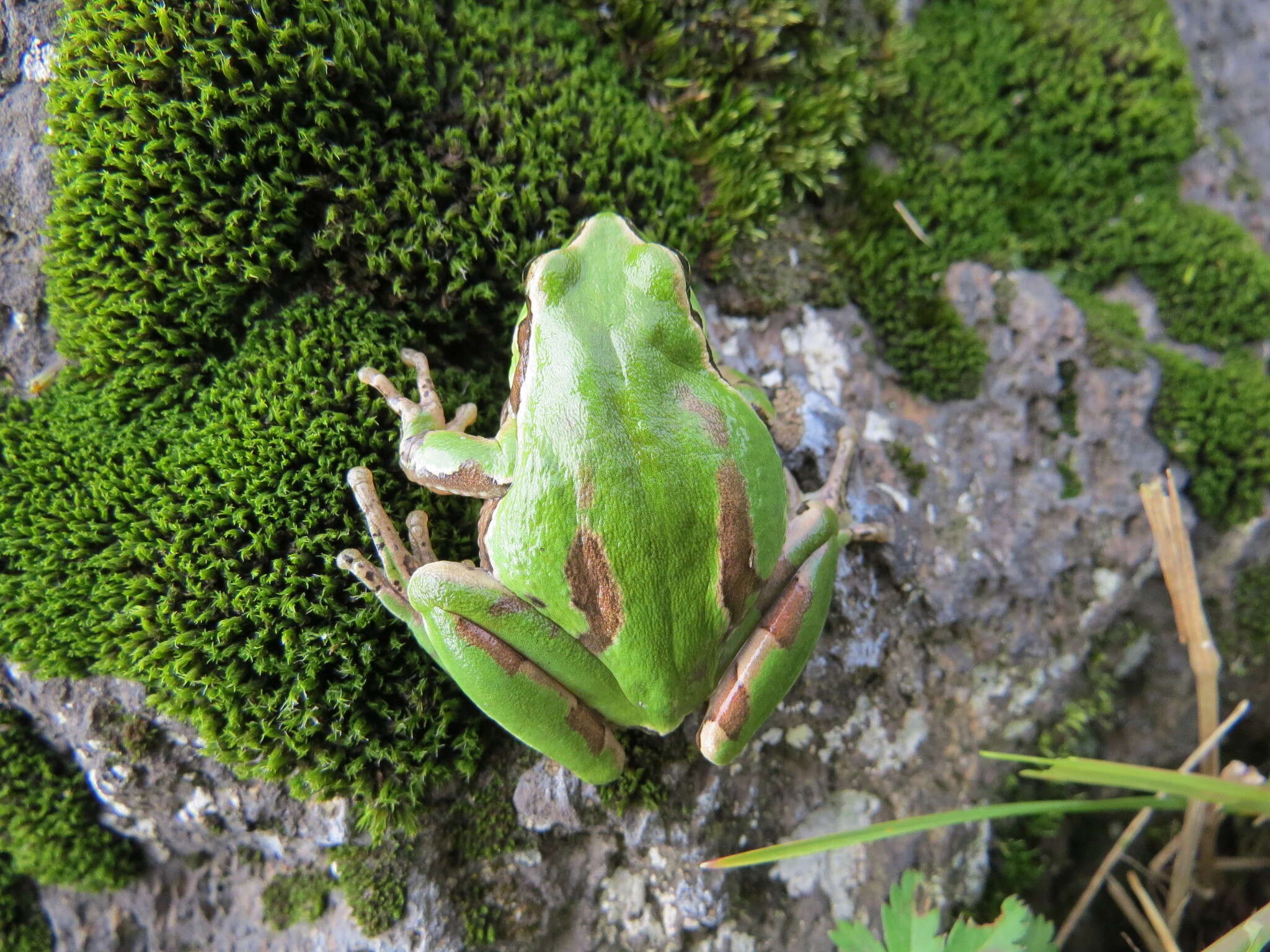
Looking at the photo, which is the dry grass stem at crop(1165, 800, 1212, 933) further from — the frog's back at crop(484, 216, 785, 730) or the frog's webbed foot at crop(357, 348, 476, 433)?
the frog's webbed foot at crop(357, 348, 476, 433)

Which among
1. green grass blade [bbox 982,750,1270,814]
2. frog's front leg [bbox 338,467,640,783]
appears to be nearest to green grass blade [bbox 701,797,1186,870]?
green grass blade [bbox 982,750,1270,814]

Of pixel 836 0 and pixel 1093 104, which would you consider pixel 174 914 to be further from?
pixel 1093 104

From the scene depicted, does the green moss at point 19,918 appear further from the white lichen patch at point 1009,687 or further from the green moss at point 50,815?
the white lichen patch at point 1009,687

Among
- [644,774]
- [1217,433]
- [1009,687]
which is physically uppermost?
[1217,433]

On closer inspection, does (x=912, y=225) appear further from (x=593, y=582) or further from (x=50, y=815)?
(x=50, y=815)

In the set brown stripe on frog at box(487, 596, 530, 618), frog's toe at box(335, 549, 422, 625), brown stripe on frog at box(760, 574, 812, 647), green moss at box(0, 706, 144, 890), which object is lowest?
green moss at box(0, 706, 144, 890)

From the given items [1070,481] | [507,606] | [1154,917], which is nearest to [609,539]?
[507,606]
